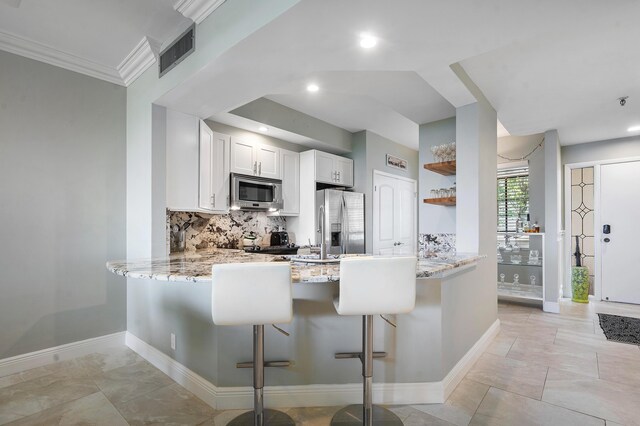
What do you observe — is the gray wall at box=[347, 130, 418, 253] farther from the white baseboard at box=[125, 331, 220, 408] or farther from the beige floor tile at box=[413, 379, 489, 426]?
the white baseboard at box=[125, 331, 220, 408]

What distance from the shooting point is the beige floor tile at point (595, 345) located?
2.87 meters

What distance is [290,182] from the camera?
4.40m

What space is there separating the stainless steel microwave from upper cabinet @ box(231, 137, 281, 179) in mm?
73

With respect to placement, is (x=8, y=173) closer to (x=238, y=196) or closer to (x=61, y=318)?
(x=61, y=318)

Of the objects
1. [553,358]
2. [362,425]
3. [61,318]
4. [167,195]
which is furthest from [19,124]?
[553,358]

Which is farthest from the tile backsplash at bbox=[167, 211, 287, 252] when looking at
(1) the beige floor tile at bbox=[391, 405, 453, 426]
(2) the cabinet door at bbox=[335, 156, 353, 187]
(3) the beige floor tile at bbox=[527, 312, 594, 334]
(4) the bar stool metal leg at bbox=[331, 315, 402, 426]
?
(3) the beige floor tile at bbox=[527, 312, 594, 334]

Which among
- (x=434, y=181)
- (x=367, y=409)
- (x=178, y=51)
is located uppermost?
(x=178, y=51)

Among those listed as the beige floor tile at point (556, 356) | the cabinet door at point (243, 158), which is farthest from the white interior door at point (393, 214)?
the beige floor tile at point (556, 356)

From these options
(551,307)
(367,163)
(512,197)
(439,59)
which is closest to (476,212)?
(439,59)

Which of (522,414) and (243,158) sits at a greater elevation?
(243,158)

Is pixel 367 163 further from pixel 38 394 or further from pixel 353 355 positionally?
pixel 38 394

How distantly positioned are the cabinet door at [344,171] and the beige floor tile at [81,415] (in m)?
3.61

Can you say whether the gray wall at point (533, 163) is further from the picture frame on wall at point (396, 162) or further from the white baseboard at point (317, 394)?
the white baseboard at point (317, 394)

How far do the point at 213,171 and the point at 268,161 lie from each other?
0.82 meters
